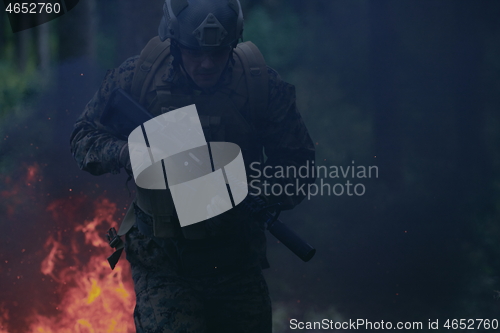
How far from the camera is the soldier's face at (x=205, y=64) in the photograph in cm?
249

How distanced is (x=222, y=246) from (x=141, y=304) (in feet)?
1.44

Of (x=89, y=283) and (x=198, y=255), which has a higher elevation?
(x=198, y=255)

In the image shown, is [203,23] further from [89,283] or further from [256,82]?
[89,283]

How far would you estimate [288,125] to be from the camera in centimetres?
273

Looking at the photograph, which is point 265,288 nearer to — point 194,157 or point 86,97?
point 194,157

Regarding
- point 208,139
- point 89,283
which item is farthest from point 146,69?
point 89,283

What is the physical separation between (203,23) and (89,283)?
2519 mm

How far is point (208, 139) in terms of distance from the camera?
253 cm

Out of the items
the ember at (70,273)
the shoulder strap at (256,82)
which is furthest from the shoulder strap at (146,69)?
the ember at (70,273)

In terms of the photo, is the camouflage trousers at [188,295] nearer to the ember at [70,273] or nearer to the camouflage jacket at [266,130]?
the camouflage jacket at [266,130]

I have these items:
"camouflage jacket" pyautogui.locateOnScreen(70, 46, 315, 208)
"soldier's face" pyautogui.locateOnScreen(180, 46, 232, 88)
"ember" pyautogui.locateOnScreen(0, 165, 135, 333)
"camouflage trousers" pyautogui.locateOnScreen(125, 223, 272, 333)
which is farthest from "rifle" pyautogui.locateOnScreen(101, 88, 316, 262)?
"ember" pyautogui.locateOnScreen(0, 165, 135, 333)

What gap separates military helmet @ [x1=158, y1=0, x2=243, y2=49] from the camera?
96.0 inches

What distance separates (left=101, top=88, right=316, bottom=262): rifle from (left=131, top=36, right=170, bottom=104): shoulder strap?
0.09 m

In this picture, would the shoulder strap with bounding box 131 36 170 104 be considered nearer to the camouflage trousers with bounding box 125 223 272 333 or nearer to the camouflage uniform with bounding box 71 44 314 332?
the camouflage uniform with bounding box 71 44 314 332
